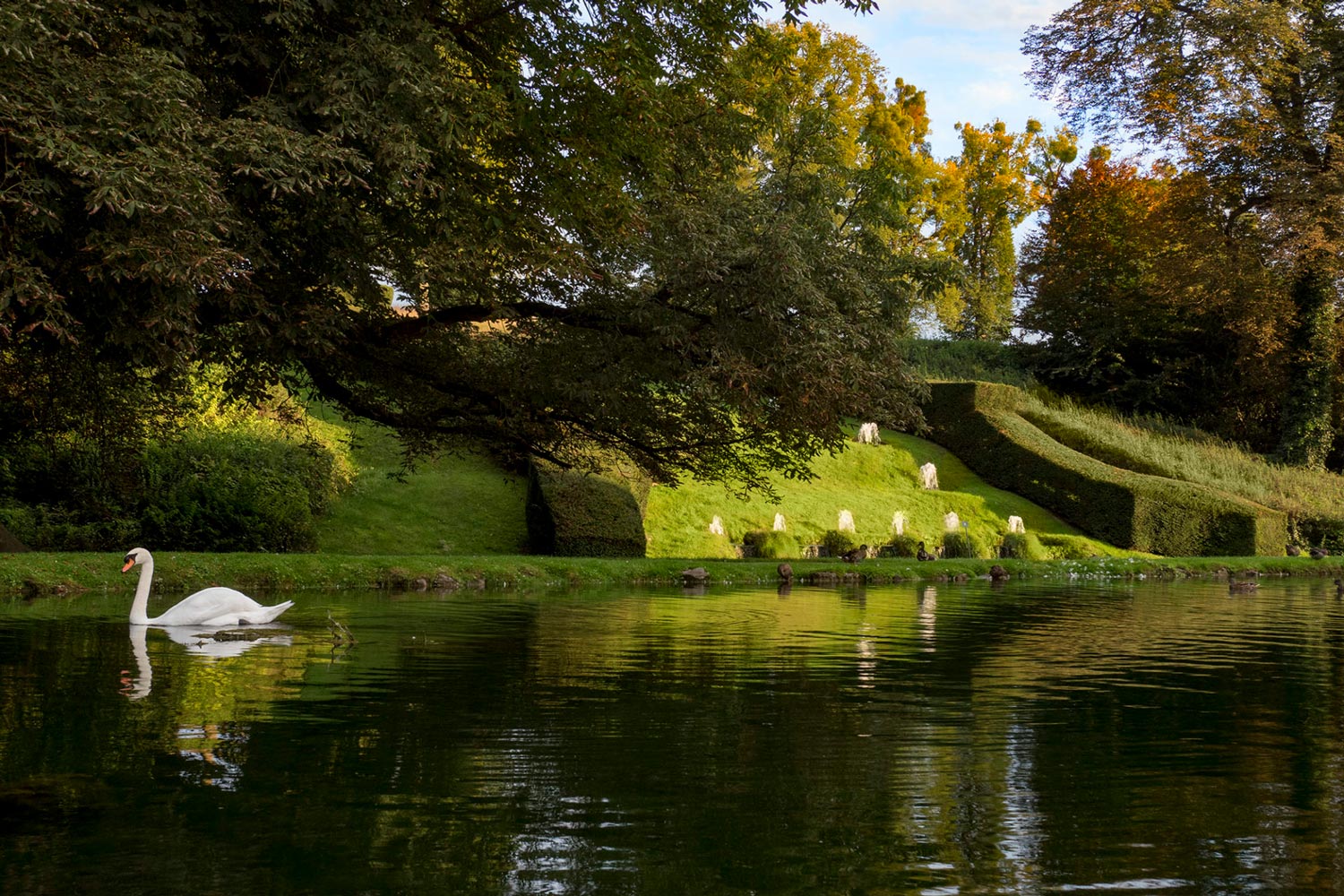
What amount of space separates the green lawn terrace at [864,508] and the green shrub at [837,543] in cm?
39

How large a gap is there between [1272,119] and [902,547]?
24742 millimetres

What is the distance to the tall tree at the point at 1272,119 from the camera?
135 ft

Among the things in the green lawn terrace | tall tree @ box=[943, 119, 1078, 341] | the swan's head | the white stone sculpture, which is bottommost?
the swan's head

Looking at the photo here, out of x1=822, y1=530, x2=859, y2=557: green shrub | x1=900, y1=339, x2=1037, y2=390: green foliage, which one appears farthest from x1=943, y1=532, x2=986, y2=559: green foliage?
x1=900, y1=339, x2=1037, y2=390: green foliage

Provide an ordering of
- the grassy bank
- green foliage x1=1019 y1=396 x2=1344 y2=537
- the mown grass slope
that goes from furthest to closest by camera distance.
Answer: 1. green foliage x1=1019 y1=396 x2=1344 y2=537
2. the mown grass slope
3. the grassy bank

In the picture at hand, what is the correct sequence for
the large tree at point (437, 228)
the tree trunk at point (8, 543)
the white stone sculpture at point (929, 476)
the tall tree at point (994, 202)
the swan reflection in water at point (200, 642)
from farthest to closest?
the tall tree at point (994, 202) → the white stone sculpture at point (929, 476) → the tree trunk at point (8, 543) → the swan reflection in water at point (200, 642) → the large tree at point (437, 228)

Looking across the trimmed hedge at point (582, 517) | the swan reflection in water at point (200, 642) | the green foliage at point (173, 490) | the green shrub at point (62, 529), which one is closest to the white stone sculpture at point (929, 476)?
the trimmed hedge at point (582, 517)

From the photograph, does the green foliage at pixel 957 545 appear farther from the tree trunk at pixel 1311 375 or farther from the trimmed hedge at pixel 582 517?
the tree trunk at pixel 1311 375

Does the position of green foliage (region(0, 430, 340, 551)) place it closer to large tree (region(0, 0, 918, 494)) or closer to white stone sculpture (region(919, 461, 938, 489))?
large tree (region(0, 0, 918, 494))

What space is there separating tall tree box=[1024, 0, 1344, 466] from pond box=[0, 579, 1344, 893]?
3408 cm

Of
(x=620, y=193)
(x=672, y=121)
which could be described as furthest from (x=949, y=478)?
(x=620, y=193)

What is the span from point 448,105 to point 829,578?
1478 cm

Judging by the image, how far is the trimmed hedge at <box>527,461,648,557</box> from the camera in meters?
25.9

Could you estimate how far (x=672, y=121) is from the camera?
16.6 meters
